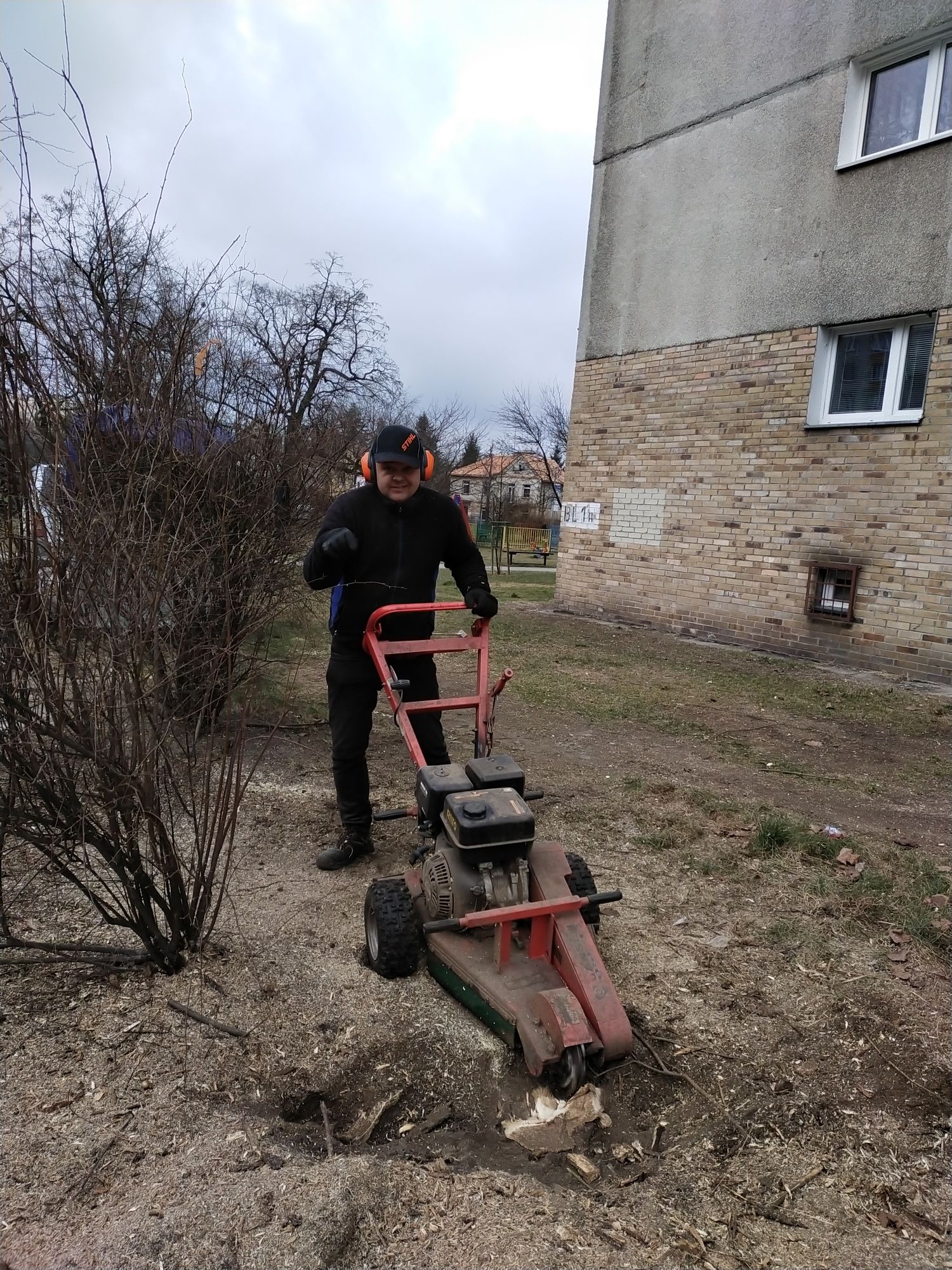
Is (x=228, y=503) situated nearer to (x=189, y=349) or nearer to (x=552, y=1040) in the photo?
(x=189, y=349)

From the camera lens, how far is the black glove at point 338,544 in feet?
11.1

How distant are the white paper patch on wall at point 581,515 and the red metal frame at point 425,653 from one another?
774 centimetres

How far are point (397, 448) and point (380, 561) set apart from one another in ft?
1.73

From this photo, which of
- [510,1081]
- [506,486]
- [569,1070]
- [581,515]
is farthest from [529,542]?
[569,1070]

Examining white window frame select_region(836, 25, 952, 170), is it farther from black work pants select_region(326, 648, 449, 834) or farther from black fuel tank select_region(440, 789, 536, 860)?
black fuel tank select_region(440, 789, 536, 860)

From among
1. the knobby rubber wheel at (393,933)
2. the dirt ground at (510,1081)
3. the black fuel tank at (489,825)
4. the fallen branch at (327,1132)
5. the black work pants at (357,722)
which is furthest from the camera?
the black work pants at (357,722)

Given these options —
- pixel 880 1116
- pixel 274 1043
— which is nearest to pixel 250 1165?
pixel 274 1043

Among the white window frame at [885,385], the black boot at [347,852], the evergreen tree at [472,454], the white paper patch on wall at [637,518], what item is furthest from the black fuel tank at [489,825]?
the evergreen tree at [472,454]

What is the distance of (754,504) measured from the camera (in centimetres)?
921

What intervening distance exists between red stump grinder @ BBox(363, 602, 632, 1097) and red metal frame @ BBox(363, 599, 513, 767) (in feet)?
0.79

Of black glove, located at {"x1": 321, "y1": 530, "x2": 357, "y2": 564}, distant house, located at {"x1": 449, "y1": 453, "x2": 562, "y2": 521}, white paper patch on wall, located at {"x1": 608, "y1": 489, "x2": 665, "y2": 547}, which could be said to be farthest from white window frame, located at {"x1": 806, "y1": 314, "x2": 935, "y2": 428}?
distant house, located at {"x1": 449, "y1": 453, "x2": 562, "y2": 521}

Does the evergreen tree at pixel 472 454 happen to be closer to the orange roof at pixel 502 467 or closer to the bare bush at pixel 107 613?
the orange roof at pixel 502 467

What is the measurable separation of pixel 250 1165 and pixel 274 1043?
1.70 feet

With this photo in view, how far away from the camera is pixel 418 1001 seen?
8.99 ft
